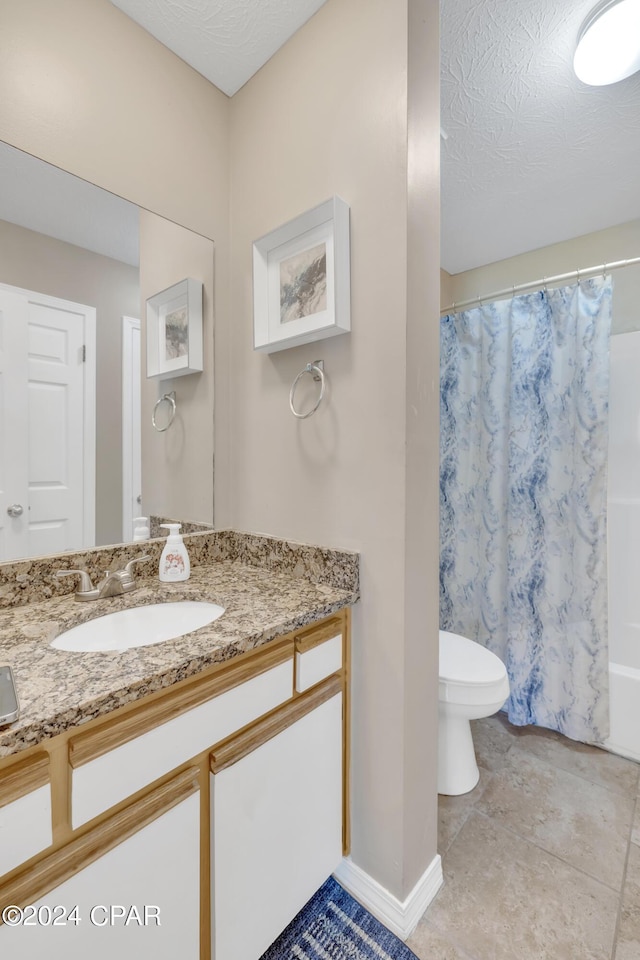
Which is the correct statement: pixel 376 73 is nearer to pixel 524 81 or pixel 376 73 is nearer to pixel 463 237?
pixel 524 81

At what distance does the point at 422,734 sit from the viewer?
116 centimetres

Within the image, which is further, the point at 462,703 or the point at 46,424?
the point at 462,703

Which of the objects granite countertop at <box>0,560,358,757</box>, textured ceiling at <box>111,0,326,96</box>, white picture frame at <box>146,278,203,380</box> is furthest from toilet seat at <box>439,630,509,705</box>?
textured ceiling at <box>111,0,326,96</box>

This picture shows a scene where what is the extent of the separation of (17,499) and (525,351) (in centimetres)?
217

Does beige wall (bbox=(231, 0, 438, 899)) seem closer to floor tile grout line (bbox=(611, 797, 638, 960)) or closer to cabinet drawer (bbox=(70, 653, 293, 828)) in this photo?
cabinet drawer (bbox=(70, 653, 293, 828))

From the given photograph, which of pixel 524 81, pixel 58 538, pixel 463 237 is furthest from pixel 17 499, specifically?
pixel 463 237

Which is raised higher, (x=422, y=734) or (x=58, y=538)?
(x=58, y=538)

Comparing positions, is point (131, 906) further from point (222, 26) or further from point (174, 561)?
point (222, 26)

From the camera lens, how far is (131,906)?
2.34 ft

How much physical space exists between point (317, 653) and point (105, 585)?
60 centimetres

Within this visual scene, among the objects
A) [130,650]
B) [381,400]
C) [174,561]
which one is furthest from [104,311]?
[130,650]

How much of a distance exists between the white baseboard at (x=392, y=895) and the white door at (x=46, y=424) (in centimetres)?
122

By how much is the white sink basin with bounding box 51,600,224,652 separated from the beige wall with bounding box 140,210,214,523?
378 mm

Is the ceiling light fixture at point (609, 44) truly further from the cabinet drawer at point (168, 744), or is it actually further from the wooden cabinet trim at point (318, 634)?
the cabinet drawer at point (168, 744)
